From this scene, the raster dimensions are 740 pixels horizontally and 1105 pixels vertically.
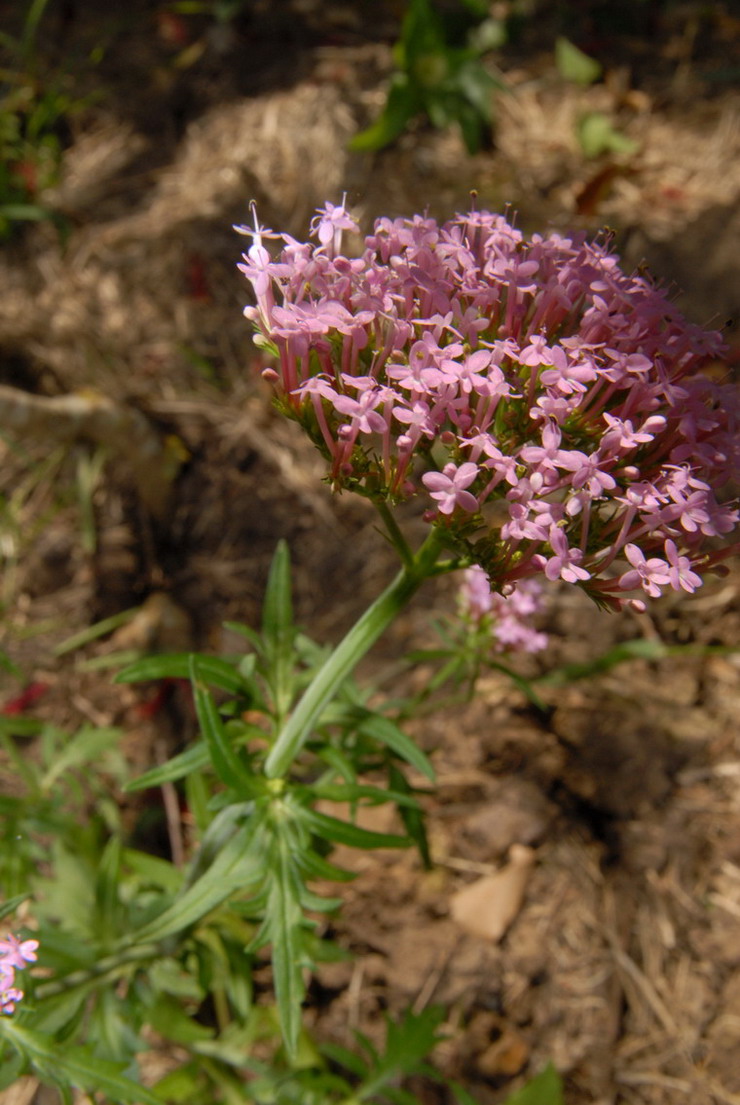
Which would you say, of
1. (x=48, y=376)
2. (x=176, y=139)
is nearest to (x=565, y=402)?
(x=48, y=376)

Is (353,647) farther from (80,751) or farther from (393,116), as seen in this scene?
(393,116)

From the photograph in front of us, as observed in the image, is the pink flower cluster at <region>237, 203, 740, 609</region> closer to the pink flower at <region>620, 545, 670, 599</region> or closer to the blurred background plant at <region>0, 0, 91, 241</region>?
the pink flower at <region>620, 545, 670, 599</region>

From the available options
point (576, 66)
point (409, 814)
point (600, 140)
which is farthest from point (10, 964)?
point (576, 66)

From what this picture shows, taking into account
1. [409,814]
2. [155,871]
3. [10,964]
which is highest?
[10,964]

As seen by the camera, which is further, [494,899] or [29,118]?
[29,118]

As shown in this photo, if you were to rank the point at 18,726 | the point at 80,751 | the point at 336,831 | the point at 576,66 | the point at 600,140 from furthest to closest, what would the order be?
1. the point at 576,66
2. the point at 600,140
3. the point at 80,751
4. the point at 18,726
5. the point at 336,831

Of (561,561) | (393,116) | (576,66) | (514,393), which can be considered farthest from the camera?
(576,66)

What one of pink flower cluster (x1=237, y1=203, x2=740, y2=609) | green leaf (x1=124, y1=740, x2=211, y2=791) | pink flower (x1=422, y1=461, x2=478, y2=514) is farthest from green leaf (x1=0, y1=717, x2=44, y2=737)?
pink flower (x1=422, y1=461, x2=478, y2=514)
